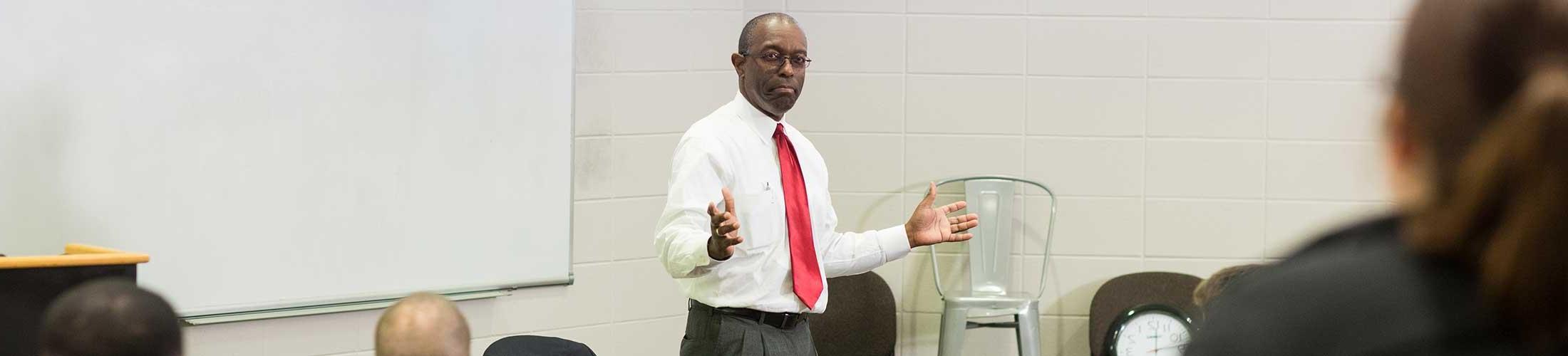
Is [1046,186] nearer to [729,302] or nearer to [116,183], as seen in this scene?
[729,302]

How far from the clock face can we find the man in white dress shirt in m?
1.28

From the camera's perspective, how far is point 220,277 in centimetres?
335

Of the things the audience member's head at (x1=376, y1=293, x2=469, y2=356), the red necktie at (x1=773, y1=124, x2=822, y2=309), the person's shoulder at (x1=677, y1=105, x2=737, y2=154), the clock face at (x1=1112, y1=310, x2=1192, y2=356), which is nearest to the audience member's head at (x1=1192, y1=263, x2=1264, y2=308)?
the red necktie at (x1=773, y1=124, x2=822, y2=309)

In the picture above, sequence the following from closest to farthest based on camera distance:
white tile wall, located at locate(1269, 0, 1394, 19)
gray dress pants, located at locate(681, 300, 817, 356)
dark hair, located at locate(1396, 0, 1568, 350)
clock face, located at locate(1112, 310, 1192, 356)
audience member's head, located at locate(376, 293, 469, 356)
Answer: dark hair, located at locate(1396, 0, 1568, 350) → audience member's head, located at locate(376, 293, 469, 356) → gray dress pants, located at locate(681, 300, 817, 356) → clock face, located at locate(1112, 310, 1192, 356) → white tile wall, located at locate(1269, 0, 1394, 19)

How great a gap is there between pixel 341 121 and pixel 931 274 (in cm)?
214

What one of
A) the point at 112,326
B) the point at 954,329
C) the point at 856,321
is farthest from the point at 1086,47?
the point at 112,326

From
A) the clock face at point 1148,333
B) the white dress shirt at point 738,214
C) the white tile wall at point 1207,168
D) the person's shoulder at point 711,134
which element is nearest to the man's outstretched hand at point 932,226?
the white dress shirt at point 738,214

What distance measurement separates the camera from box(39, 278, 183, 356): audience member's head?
1.36 metres

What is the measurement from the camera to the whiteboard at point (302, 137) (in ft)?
10.2

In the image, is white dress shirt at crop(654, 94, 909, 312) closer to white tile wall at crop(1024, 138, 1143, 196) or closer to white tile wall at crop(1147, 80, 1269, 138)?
white tile wall at crop(1024, 138, 1143, 196)

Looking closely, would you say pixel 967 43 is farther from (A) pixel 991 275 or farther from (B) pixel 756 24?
(B) pixel 756 24

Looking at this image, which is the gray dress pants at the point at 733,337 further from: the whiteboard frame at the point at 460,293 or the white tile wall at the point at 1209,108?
the white tile wall at the point at 1209,108

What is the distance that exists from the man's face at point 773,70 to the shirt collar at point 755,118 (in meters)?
0.02

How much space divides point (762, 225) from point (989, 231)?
1.80m
